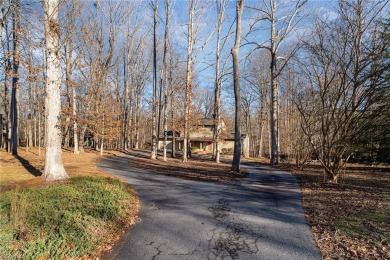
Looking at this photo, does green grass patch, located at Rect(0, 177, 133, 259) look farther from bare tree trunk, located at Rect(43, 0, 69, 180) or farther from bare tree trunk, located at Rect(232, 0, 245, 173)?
bare tree trunk, located at Rect(232, 0, 245, 173)

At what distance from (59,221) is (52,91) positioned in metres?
5.49

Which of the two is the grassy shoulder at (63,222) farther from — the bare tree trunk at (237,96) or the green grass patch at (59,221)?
the bare tree trunk at (237,96)

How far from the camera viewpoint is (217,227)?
5371mm

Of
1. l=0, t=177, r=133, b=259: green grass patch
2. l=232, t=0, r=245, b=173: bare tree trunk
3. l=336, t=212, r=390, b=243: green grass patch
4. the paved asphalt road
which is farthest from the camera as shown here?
l=232, t=0, r=245, b=173: bare tree trunk

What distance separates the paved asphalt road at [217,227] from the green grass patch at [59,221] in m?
0.47

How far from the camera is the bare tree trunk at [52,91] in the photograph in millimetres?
8633

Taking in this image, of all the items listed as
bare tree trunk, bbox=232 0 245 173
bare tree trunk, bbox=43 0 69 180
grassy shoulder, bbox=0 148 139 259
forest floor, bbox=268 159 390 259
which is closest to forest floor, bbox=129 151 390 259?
forest floor, bbox=268 159 390 259

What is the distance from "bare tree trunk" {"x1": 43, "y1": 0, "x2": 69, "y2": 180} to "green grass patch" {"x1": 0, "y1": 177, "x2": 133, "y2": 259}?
2840mm

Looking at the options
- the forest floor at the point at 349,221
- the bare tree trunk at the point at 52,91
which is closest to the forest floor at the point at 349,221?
the forest floor at the point at 349,221

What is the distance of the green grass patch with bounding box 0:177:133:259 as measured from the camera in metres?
3.83

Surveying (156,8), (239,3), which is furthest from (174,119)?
(239,3)

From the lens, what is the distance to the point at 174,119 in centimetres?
2489

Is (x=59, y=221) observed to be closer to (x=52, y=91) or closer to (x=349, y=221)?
(x=52, y=91)

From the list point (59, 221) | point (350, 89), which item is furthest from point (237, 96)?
point (59, 221)
